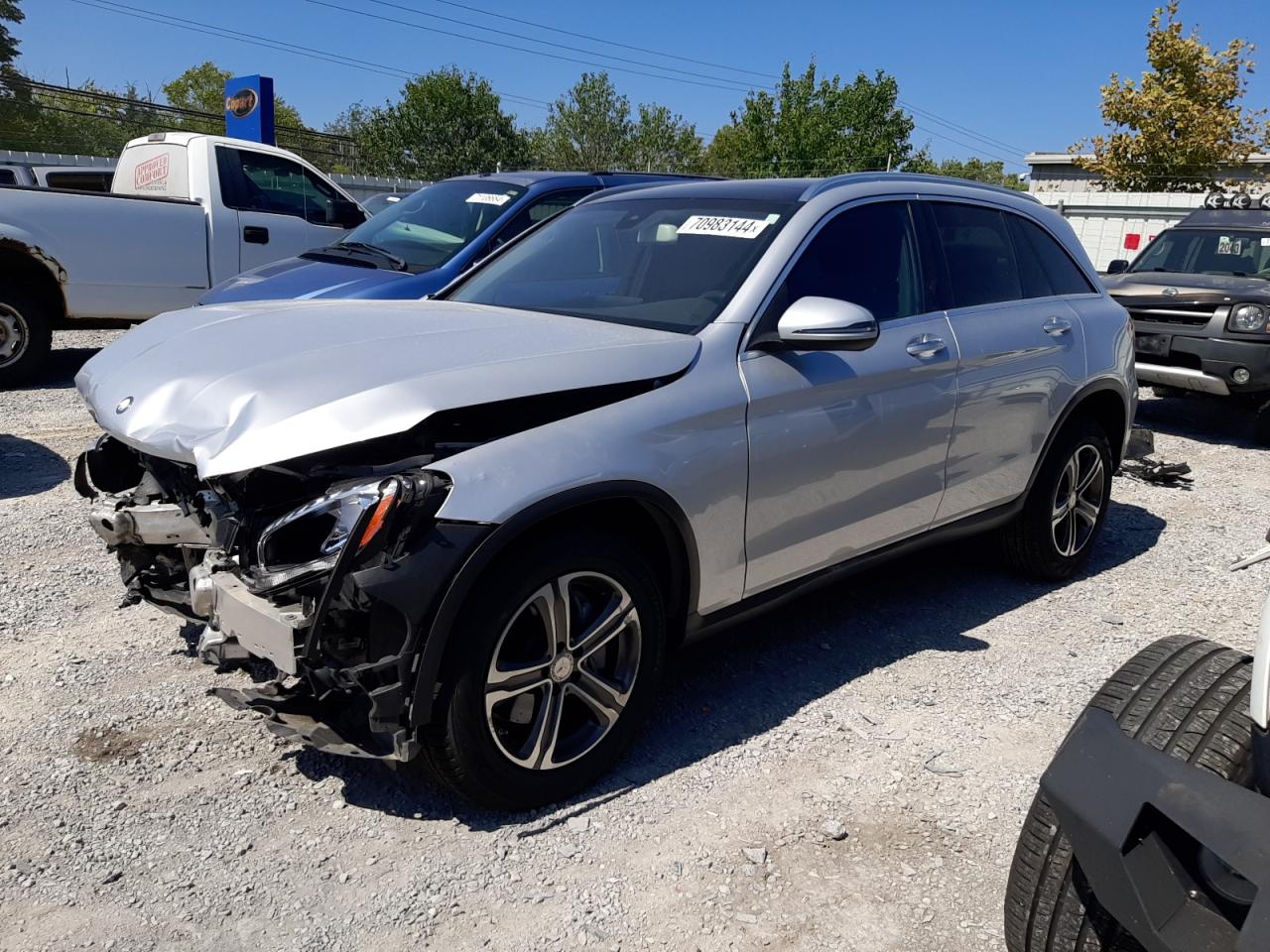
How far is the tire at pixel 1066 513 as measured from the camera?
15.8ft

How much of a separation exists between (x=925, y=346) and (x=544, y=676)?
2.05 m

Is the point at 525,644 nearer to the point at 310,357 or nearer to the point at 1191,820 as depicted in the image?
the point at 310,357

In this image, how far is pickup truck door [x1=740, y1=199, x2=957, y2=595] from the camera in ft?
11.1

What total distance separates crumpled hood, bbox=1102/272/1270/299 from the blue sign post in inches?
574

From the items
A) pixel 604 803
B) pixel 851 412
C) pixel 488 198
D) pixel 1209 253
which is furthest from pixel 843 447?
pixel 1209 253

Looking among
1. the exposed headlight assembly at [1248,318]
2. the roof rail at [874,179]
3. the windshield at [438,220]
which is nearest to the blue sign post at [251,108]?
the windshield at [438,220]

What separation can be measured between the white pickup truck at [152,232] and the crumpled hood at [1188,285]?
7.05 metres

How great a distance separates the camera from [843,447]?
11.8ft

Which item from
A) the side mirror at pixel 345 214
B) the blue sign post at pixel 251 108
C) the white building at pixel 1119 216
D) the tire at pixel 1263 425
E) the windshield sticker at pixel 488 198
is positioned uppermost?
the blue sign post at pixel 251 108

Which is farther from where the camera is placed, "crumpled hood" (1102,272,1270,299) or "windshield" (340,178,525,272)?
"crumpled hood" (1102,272,1270,299)

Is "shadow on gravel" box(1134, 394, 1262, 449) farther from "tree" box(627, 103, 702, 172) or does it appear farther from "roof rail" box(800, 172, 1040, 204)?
"tree" box(627, 103, 702, 172)

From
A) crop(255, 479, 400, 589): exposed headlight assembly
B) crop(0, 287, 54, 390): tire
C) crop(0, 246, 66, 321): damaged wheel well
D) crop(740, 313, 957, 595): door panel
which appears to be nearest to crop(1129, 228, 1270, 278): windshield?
crop(740, 313, 957, 595): door panel

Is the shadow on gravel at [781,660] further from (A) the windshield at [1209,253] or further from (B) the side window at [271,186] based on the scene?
(B) the side window at [271,186]

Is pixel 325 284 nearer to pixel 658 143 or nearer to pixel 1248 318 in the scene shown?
pixel 1248 318
